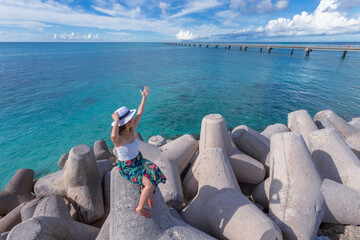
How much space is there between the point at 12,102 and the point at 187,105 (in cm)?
1331

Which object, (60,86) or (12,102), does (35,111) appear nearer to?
(12,102)

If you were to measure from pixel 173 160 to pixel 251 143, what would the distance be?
7.63 feet

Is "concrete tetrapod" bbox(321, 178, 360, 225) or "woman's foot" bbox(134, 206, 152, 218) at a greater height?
"woman's foot" bbox(134, 206, 152, 218)

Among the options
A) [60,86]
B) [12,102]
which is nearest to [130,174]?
[12,102]

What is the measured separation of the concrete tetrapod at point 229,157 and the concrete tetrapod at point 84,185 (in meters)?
1.89

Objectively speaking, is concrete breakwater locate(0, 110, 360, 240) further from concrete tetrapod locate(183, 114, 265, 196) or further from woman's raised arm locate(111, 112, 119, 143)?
woman's raised arm locate(111, 112, 119, 143)

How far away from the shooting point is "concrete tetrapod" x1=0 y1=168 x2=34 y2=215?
476 cm

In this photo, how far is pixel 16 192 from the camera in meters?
4.93

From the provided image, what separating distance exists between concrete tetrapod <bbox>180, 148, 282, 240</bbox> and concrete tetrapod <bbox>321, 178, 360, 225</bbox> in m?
1.43

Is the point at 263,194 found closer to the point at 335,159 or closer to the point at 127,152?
the point at 335,159

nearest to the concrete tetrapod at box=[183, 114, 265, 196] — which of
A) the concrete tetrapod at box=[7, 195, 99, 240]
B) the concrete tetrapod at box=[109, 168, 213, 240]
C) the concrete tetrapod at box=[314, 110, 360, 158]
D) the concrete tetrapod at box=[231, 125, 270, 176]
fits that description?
the concrete tetrapod at box=[231, 125, 270, 176]

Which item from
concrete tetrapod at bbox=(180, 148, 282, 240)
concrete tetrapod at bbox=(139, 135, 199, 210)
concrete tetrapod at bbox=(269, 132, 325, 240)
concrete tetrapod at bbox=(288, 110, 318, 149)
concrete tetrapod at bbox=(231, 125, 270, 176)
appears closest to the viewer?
concrete tetrapod at bbox=(180, 148, 282, 240)

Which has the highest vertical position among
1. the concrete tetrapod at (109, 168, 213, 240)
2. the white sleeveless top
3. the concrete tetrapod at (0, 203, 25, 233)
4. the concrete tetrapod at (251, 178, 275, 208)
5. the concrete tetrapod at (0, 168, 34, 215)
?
the white sleeveless top

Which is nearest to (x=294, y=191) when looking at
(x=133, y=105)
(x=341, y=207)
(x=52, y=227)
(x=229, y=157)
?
(x=341, y=207)
